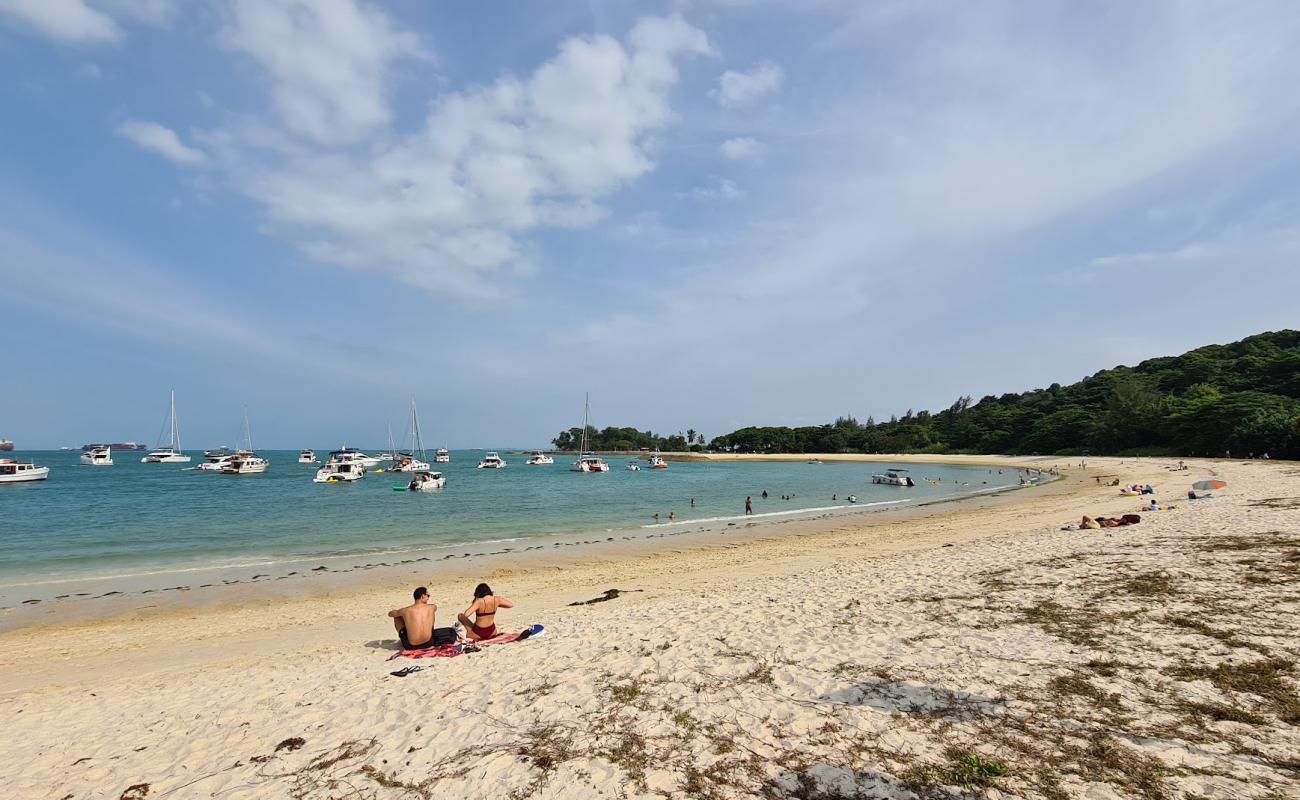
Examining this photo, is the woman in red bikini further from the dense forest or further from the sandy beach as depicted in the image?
the dense forest

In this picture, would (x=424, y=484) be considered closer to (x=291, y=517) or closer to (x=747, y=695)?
(x=291, y=517)

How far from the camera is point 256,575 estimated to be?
18375 millimetres

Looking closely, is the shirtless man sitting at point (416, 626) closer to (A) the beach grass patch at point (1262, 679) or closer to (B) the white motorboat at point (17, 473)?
(A) the beach grass patch at point (1262, 679)

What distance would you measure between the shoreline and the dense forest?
6862cm

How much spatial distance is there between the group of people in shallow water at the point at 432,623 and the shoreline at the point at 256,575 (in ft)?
28.7

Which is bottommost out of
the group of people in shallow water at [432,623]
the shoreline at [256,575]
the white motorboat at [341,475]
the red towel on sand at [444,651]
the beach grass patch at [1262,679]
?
the shoreline at [256,575]

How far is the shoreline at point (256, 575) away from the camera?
49.4 ft

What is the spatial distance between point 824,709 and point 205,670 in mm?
9731

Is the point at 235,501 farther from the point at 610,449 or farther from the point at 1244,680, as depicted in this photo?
the point at 610,449

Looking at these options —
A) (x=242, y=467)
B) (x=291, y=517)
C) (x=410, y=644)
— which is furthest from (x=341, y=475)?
(x=410, y=644)

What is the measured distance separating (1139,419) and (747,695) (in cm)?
10036

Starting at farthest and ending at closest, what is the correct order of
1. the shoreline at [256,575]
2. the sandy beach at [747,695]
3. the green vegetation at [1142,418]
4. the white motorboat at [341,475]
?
1. the green vegetation at [1142,418]
2. the white motorboat at [341,475]
3. the shoreline at [256,575]
4. the sandy beach at [747,695]

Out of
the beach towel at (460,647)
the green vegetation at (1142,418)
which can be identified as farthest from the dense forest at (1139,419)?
the beach towel at (460,647)

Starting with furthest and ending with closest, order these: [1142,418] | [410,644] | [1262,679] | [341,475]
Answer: [1142,418]
[341,475]
[410,644]
[1262,679]
